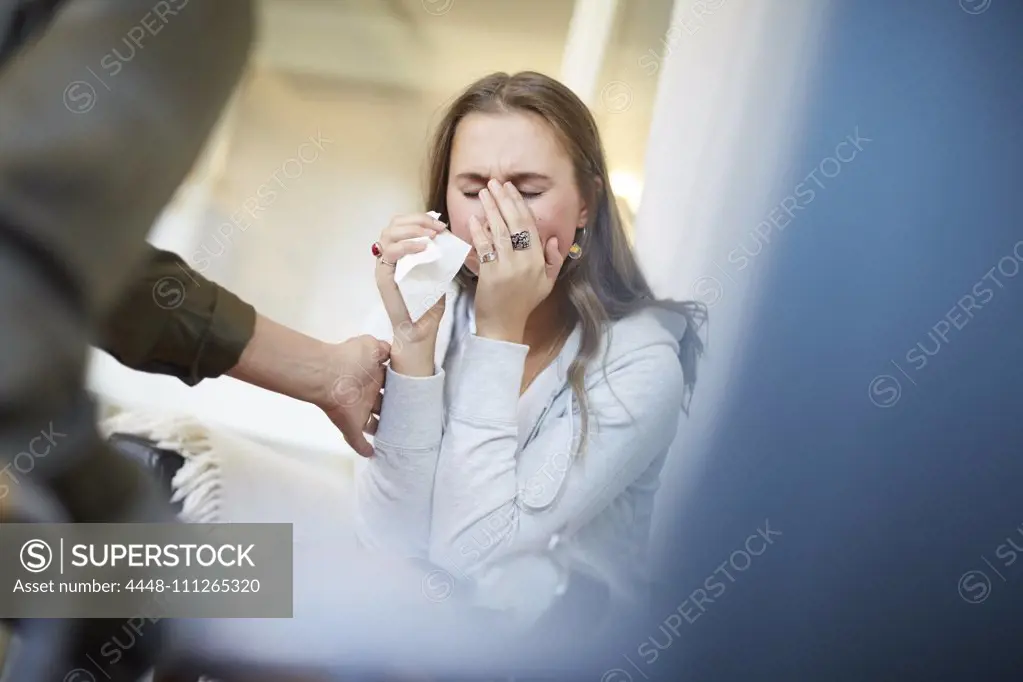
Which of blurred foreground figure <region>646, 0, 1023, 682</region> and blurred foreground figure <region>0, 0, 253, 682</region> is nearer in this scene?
blurred foreground figure <region>0, 0, 253, 682</region>

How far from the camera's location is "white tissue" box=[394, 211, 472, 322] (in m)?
1.09

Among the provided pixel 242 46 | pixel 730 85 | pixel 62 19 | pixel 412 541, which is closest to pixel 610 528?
pixel 412 541

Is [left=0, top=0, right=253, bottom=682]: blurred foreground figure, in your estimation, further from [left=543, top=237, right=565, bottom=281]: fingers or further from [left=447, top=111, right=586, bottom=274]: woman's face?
[left=543, top=237, right=565, bottom=281]: fingers

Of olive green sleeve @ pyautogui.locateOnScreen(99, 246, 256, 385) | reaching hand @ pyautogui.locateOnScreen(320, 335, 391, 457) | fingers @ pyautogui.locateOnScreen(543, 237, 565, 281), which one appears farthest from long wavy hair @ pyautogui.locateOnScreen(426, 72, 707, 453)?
olive green sleeve @ pyautogui.locateOnScreen(99, 246, 256, 385)

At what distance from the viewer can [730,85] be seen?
1.16 metres

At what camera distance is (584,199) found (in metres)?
1.11

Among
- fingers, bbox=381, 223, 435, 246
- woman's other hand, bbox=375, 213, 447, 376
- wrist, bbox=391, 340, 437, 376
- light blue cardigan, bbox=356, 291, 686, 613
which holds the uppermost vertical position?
fingers, bbox=381, 223, 435, 246

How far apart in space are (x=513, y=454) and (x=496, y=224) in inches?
10.7

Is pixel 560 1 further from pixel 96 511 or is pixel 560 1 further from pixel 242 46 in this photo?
pixel 96 511

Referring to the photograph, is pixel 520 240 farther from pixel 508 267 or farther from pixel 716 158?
pixel 716 158

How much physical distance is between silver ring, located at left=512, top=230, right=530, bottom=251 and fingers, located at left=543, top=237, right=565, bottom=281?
0.02 meters

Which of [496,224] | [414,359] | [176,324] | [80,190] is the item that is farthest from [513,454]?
[80,190]

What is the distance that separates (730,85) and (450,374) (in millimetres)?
498

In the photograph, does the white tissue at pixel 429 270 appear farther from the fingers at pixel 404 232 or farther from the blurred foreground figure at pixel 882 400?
the blurred foreground figure at pixel 882 400
